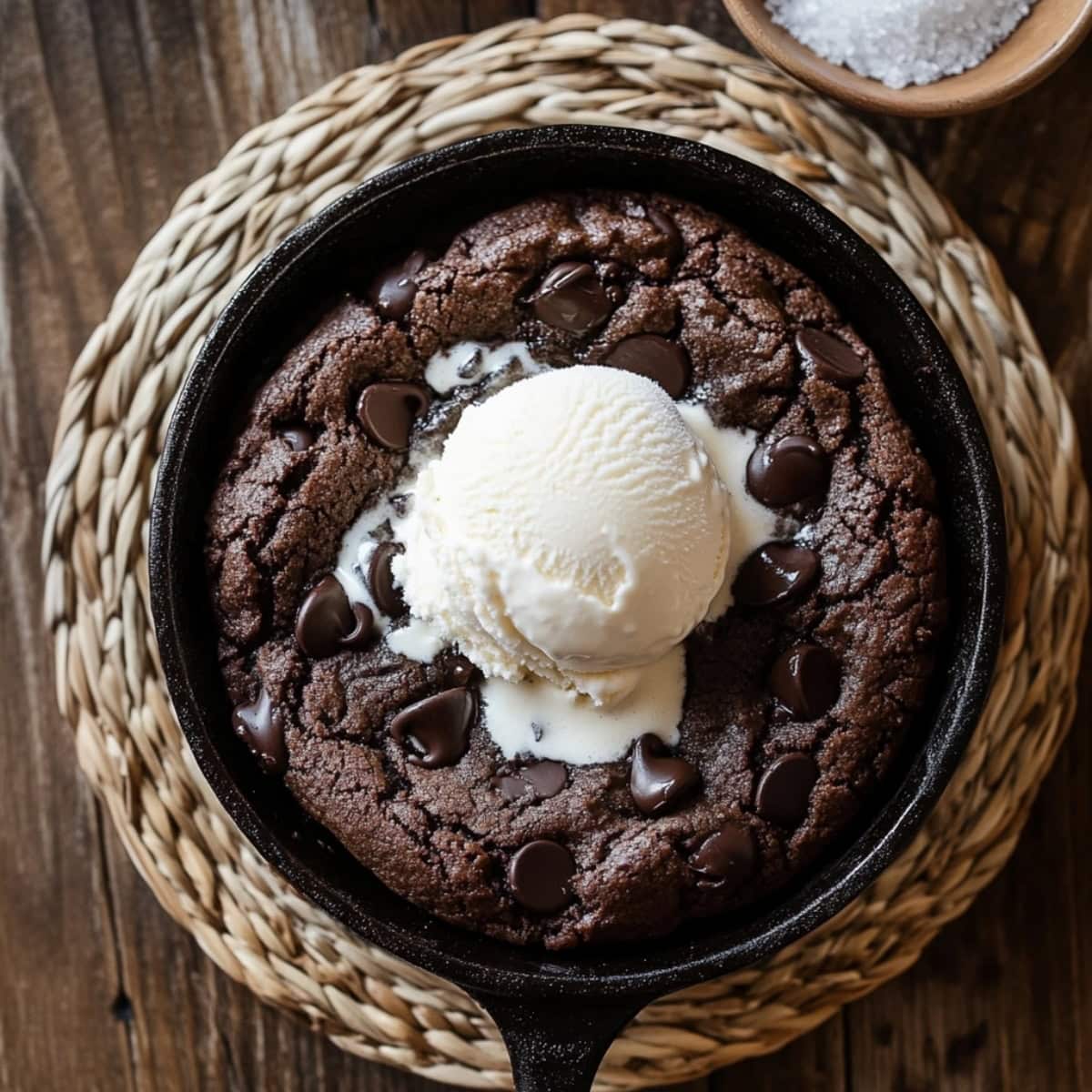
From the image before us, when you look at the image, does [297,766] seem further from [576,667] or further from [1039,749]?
[1039,749]

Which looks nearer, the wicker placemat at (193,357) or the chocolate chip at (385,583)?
the chocolate chip at (385,583)

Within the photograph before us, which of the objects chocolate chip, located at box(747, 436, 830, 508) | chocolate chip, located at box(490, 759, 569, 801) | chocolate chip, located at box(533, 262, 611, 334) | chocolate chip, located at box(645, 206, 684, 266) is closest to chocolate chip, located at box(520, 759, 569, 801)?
chocolate chip, located at box(490, 759, 569, 801)

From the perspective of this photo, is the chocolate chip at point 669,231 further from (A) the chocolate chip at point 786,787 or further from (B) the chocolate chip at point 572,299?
(A) the chocolate chip at point 786,787

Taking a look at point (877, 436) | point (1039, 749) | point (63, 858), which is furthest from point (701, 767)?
point (63, 858)

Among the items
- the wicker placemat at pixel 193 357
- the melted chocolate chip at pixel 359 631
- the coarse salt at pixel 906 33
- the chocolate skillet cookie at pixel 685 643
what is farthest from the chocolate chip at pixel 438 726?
the coarse salt at pixel 906 33

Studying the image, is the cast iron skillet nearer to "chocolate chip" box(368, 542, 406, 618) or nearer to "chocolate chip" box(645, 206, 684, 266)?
"chocolate chip" box(645, 206, 684, 266)
